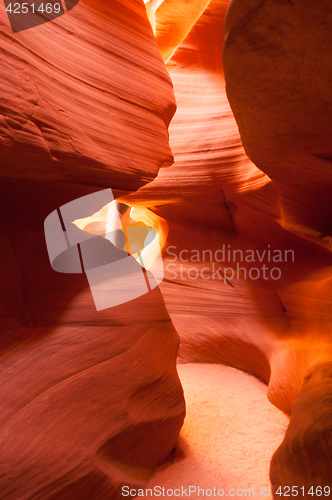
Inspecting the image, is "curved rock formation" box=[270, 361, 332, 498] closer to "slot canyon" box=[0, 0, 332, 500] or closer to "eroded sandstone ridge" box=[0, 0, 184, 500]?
"slot canyon" box=[0, 0, 332, 500]

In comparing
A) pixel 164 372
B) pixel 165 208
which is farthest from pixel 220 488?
pixel 165 208

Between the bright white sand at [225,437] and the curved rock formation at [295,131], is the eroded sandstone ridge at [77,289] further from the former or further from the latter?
the curved rock formation at [295,131]

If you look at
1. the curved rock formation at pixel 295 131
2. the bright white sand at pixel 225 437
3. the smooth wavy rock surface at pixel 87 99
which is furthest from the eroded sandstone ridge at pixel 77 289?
the curved rock formation at pixel 295 131

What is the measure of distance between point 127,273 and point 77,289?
66 centimetres

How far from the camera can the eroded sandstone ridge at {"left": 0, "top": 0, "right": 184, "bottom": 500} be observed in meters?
2.12

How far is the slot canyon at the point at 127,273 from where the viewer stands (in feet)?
6.43

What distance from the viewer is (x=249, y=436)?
3555 mm

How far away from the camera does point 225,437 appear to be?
3.52 m

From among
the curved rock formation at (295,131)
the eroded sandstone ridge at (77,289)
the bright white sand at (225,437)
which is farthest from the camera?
the bright white sand at (225,437)

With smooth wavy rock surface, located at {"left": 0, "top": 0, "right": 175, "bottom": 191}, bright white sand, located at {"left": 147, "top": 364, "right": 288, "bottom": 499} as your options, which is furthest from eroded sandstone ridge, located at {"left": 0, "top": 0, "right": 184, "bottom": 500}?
bright white sand, located at {"left": 147, "top": 364, "right": 288, "bottom": 499}

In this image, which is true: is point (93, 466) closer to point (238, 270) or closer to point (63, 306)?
point (63, 306)

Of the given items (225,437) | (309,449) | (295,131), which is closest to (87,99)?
(295,131)

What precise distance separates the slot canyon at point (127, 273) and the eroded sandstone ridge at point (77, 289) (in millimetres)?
12

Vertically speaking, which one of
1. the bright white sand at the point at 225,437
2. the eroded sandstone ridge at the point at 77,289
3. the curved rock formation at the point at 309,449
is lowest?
the bright white sand at the point at 225,437
